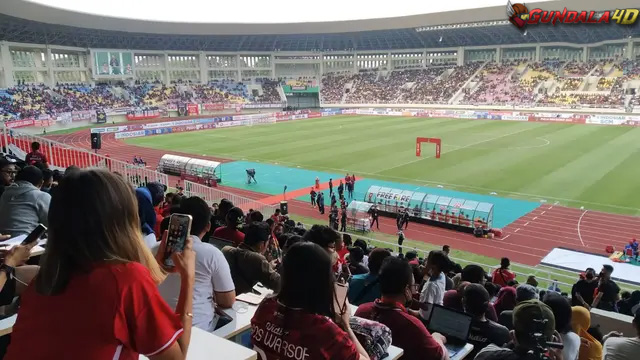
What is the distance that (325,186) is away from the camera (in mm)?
29469

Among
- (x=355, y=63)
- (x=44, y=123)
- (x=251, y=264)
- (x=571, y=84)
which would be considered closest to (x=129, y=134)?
(x=44, y=123)

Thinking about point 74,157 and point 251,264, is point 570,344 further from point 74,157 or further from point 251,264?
point 74,157

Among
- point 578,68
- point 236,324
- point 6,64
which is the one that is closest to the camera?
point 236,324

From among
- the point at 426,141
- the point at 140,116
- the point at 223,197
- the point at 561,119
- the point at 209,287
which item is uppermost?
the point at 209,287

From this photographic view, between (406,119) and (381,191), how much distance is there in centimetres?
4258

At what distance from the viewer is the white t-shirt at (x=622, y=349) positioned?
4672 mm

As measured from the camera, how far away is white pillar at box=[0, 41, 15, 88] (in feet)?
205

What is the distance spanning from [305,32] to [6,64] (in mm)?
45652

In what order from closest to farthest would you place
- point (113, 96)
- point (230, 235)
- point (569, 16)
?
point (230, 235), point (569, 16), point (113, 96)

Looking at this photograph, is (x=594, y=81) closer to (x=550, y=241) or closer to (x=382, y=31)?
(x=382, y=31)

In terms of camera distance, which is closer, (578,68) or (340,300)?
(340,300)

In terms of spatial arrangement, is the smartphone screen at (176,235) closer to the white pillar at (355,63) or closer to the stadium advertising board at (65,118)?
the stadium advertising board at (65,118)

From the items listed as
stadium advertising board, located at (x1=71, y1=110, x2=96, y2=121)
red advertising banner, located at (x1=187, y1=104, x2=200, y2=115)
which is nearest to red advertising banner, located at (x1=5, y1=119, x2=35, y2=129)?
stadium advertising board, located at (x1=71, y1=110, x2=96, y2=121)

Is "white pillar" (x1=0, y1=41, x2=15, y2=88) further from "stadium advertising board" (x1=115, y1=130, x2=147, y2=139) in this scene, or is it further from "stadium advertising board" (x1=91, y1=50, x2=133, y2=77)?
"stadium advertising board" (x1=115, y1=130, x2=147, y2=139)
